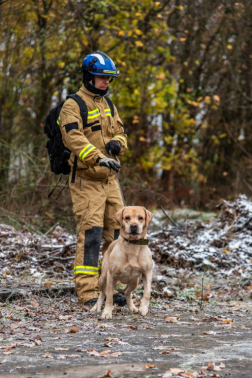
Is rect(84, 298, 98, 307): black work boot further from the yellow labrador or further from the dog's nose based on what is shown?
the dog's nose

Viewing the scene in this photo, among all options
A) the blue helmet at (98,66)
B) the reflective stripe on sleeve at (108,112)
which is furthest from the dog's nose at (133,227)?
the blue helmet at (98,66)

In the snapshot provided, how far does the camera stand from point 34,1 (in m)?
12.1

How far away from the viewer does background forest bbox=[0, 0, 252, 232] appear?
10.2 meters

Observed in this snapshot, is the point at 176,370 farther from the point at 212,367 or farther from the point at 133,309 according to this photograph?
the point at 133,309

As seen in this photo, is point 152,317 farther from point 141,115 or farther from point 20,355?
point 141,115

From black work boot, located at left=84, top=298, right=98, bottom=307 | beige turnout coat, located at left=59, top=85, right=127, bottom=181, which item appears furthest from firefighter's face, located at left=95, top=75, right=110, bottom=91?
black work boot, located at left=84, top=298, right=98, bottom=307

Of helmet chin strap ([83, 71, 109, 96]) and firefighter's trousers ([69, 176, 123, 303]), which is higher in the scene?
helmet chin strap ([83, 71, 109, 96])

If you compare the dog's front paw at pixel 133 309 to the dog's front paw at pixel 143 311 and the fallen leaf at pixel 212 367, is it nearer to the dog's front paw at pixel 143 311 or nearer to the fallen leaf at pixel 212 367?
the dog's front paw at pixel 143 311

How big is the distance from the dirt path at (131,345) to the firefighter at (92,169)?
0.68m

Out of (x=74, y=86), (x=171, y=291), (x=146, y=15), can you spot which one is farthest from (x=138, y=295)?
(x=146, y=15)

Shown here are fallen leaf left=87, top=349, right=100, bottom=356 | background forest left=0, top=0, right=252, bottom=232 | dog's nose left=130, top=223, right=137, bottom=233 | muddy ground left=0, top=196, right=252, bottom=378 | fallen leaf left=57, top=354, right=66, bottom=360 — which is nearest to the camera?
muddy ground left=0, top=196, right=252, bottom=378

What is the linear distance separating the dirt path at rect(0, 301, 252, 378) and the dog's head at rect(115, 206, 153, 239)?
2.90 ft

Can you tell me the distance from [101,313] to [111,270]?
1.73ft

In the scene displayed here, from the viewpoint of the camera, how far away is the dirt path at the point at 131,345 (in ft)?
9.35
